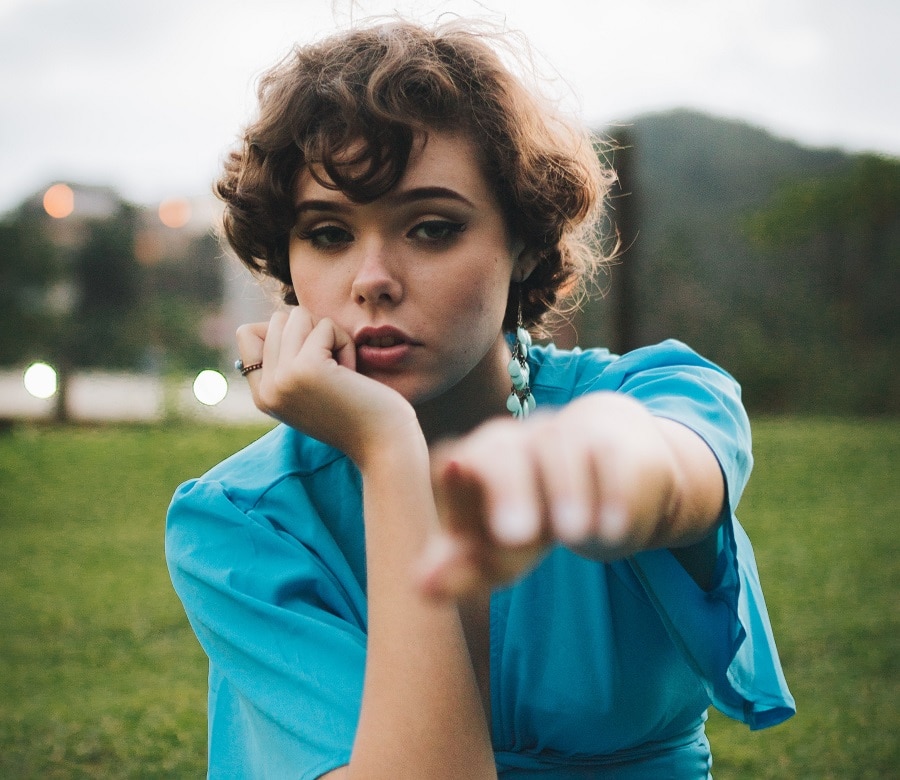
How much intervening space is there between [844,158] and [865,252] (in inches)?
183

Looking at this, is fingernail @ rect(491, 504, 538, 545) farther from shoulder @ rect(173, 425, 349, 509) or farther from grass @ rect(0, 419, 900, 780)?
grass @ rect(0, 419, 900, 780)

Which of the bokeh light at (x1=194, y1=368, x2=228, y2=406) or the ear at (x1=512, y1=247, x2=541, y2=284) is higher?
the ear at (x1=512, y1=247, x2=541, y2=284)

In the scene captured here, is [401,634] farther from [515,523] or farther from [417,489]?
[515,523]

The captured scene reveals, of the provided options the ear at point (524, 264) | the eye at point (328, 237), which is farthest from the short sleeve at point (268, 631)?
the ear at point (524, 264)

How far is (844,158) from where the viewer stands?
22297 mm

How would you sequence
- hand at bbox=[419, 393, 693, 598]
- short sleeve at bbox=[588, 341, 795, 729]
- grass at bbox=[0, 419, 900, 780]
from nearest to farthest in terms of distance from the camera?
hand at bbox=[419, 393, 693, 598] < short sleeve at bbox=[588, 341, 795, 729] < grass at bbox=[0, 419, 900, 780]

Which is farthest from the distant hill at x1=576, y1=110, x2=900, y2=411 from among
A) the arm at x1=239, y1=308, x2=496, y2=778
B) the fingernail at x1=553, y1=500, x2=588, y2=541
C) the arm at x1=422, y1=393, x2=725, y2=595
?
the fingernail at x1=553, y1=500, x2=588, y2=541

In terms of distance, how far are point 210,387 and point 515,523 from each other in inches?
59.0

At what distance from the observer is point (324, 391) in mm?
1646

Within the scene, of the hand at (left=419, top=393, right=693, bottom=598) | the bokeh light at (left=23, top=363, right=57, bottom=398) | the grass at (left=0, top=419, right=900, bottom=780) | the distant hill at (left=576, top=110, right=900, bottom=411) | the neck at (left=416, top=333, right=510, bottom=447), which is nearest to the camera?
the hand at (left=419, top=393, right=693, bottom=598)

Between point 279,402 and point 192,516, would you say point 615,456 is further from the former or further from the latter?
point 192,516

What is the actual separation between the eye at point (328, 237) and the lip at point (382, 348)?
0.21 m

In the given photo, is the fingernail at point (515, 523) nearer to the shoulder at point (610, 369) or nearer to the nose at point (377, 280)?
the shoulder at point (610, 369)

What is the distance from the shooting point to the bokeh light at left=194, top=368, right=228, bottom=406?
2131 mm
